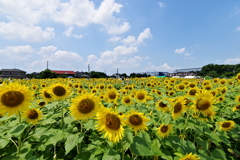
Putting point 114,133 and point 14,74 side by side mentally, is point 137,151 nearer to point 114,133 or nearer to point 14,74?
point 114,133

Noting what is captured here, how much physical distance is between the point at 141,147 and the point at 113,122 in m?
0.48

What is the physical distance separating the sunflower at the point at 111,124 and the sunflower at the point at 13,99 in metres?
1.17

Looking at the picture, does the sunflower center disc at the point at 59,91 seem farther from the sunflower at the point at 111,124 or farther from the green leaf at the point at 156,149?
the green leaf at the point at 156,149

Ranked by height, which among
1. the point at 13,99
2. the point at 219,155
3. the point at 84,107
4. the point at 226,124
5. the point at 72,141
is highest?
the point at 13,99

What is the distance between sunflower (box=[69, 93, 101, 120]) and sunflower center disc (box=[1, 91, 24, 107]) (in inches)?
29.0

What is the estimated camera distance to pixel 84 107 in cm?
190

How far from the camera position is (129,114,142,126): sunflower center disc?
→ 1925 mm

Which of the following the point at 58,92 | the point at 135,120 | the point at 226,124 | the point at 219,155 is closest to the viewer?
the point at 135,120

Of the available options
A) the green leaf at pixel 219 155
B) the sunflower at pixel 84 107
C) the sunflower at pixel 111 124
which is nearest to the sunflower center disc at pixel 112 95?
the sunflower at pixel 84 107

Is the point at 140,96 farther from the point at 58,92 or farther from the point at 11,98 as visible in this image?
the point at 11,98

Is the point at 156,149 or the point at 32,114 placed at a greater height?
the point at 32,114

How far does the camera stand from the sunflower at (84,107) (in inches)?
76.1

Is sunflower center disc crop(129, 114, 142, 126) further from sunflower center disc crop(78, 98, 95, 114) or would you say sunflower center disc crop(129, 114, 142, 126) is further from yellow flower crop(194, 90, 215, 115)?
yellow flower crop(194, 90, 215, 115)

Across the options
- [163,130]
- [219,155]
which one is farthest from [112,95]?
[219,155]
